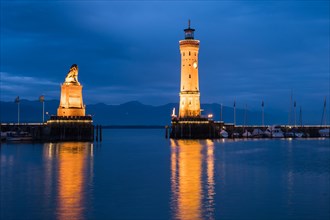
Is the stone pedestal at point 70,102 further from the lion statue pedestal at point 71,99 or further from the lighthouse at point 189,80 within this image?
the lighthouse at point 189,80

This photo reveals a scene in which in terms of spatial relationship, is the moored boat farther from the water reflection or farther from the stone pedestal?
the water reflection

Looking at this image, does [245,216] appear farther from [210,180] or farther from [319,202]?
[210,180]

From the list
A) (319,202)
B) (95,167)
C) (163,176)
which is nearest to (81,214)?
(319,202)

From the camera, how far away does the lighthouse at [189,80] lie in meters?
119

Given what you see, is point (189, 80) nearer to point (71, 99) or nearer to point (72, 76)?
point (72, 76)

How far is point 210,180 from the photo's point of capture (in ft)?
160

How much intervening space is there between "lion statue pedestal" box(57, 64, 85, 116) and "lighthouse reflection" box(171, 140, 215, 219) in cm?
3991

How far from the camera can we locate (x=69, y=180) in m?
47.8

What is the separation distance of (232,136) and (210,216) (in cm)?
11094

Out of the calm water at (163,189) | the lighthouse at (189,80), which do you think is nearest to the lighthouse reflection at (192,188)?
the calm water at (163,189)

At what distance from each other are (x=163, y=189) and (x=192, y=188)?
238cm

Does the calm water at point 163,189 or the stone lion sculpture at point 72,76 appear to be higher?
the stone lion sculpture at point 72,76

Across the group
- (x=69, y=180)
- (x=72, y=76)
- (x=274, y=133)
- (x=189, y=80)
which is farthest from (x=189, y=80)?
(x=69, y=180)

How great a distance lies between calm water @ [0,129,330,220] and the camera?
33.9 meters
